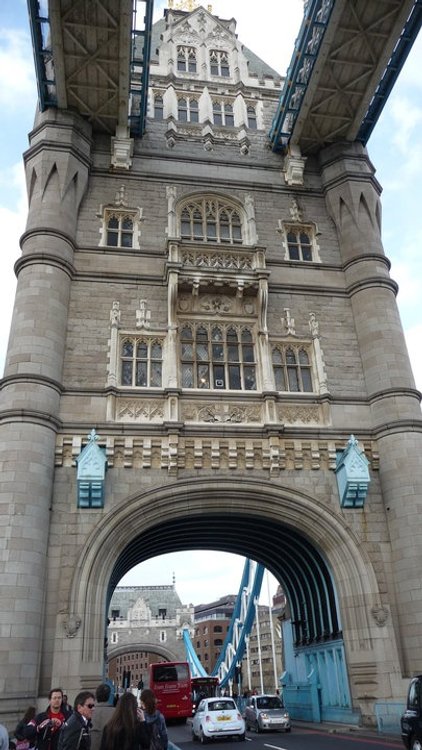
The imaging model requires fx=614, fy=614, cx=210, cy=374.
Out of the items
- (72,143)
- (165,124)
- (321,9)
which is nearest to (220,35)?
(165,124)

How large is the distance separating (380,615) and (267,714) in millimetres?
6046

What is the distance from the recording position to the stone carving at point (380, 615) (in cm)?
1562

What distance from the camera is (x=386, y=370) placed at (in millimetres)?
18609

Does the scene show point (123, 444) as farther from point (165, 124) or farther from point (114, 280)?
point (165, 124)

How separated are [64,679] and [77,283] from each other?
1124 centimetres

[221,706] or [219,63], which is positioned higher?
[219,63]

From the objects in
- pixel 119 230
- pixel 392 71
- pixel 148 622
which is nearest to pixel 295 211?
pixel 392 71

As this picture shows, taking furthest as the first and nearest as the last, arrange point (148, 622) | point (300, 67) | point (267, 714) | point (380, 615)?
point (148, 622) < point (300, 67) < point (267, 714) < point (380, 615)

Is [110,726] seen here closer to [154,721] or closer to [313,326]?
[154,721]

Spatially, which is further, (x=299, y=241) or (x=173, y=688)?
(x=173, y=688)

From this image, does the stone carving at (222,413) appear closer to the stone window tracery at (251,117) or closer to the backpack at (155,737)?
the backpack at (155,737)

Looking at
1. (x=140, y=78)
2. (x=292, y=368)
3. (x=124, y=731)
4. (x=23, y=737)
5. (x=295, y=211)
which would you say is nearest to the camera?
(x=124, y=731)

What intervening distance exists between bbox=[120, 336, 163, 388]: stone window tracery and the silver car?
1075 centimetres

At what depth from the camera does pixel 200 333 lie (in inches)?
763
